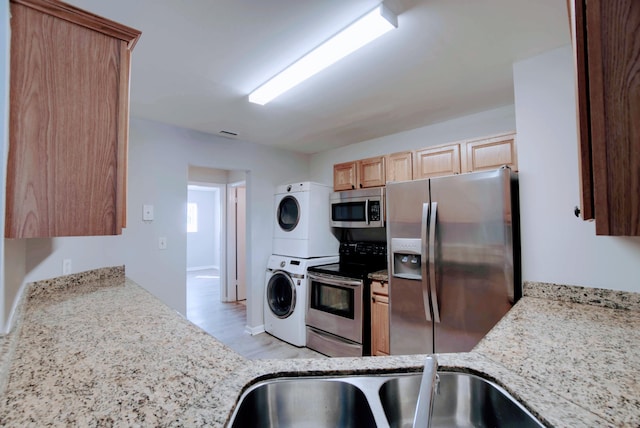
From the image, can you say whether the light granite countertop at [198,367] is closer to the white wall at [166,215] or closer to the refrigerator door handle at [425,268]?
the refrigerator door handle at [425,268]

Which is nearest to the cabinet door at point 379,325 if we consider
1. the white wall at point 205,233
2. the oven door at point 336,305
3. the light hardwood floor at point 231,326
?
the oven door at point 336,305

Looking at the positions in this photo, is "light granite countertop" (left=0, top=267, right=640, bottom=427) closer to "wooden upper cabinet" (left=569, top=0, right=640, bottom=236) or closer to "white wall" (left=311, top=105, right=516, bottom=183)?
"wooden upper cabinet" (left=569, top=0, right=640, bottom=236)

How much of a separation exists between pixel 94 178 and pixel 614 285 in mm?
2500

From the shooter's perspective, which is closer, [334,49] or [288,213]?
[334,49]

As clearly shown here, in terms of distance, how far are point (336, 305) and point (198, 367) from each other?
7.26 ft

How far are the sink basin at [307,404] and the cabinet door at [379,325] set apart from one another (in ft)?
6.03

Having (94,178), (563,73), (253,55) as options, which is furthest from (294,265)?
(563,73)

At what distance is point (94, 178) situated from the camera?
1.05m

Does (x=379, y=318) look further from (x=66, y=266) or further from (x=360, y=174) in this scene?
(x=66, y=266)

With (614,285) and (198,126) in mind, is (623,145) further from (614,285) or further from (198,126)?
(198,126)

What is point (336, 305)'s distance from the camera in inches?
115

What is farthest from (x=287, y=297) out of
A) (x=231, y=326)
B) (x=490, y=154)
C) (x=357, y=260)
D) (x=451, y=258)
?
(x=490, y=154)

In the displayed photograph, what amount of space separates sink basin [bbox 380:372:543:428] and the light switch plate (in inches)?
111

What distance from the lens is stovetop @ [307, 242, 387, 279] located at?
9.57 feet
